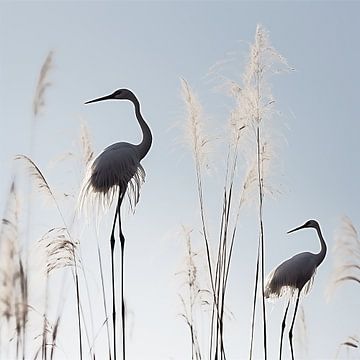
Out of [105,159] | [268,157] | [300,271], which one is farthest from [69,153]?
[300,271]

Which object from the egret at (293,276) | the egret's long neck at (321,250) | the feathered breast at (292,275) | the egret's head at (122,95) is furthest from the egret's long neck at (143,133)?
the egret's long neck at (321,250)

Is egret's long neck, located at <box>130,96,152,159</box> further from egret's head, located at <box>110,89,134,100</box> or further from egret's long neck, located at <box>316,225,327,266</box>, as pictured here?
egret's long neck, located at <box>316,225,327,266</box>

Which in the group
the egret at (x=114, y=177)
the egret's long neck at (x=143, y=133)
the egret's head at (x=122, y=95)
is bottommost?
the egret at (x=114, y=177)

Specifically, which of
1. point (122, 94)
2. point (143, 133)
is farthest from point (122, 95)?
point (143, 133)

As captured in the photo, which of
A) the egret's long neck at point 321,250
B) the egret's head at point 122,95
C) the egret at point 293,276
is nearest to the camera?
the egret's head at point 122,95

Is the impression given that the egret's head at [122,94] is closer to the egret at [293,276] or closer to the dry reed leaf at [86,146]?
the dry reed leaf at [86,146]

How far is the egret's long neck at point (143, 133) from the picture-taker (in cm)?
413

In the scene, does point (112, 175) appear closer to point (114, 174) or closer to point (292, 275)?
point (114, 174)

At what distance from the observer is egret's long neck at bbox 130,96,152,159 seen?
13.6 feet

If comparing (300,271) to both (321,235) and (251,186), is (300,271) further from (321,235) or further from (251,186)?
(251,186)

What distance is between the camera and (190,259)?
426 centimetres

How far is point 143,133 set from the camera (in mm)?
4234

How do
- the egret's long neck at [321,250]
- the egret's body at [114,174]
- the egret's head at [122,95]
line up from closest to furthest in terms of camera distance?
1. the egret's body at [114,174]
2. the egret's head at [122,95]
3. the egret's long neck at [321,250]

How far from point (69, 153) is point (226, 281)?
39.5 inches
